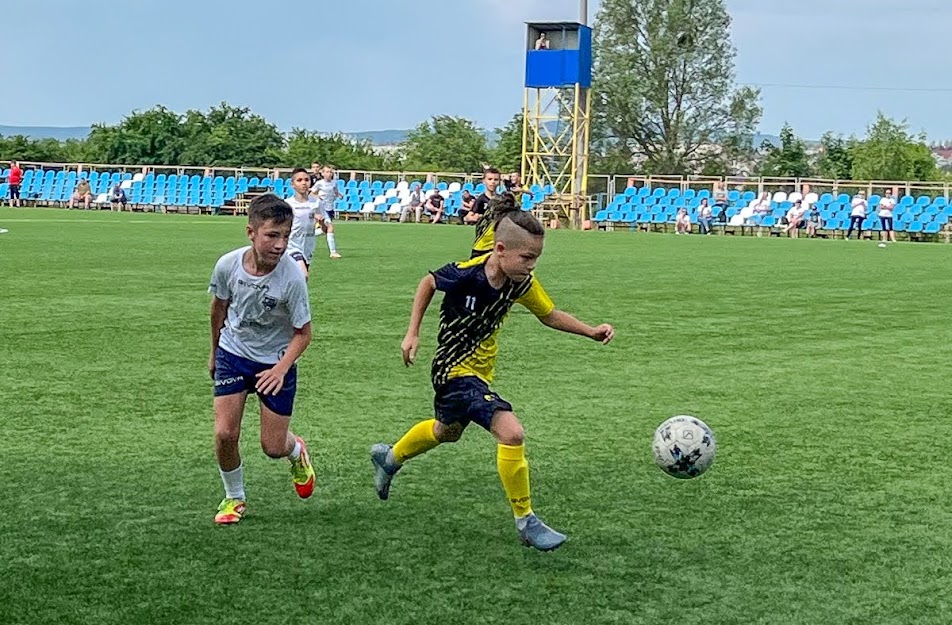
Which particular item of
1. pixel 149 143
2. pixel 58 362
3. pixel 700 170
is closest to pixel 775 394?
pixel 58 362

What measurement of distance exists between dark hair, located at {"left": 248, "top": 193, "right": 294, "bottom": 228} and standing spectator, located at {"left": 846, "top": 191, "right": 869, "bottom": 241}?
3773 cm

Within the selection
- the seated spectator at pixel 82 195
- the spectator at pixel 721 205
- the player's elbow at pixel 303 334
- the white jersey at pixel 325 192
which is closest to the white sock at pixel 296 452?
the player's elbow at pixel 303 334

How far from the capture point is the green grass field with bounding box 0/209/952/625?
4.89 meters

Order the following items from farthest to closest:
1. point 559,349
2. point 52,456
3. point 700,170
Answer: point 700,170 < point 559,349 < point 52,456

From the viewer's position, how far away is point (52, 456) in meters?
6.97

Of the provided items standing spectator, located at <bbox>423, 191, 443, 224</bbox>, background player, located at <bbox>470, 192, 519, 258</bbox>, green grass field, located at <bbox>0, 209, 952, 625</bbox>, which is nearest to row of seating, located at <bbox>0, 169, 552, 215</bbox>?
standing spectator, located at <bbox>423, 191, 443, 224</bbox>

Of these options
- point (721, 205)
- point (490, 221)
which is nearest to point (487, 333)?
point (490, 221)

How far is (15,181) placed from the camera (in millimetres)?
52781

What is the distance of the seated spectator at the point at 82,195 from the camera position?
53719 mm

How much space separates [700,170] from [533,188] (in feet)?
114

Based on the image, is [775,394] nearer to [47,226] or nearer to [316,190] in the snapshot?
[316,190]

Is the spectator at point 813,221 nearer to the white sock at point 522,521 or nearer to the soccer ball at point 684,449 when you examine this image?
the soccer ball at point 684,449

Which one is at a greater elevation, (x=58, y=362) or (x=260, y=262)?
(x=260, y=262)

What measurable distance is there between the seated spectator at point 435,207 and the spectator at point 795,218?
11854 mm
